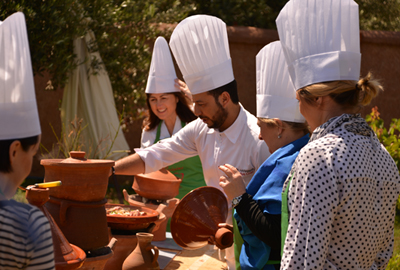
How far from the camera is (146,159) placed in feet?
10.2

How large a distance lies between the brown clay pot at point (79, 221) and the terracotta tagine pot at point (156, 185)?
121 cm

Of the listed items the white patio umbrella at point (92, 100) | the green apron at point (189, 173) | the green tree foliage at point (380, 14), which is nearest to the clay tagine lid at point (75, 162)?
the green apron at point (189, 173)

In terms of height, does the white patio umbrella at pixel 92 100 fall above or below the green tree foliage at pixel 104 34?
below

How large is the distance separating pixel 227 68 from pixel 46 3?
3523 millimetres

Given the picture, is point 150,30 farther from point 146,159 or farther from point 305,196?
point 305,196

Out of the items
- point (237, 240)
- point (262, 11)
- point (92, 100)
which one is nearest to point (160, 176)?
point (237, 240)

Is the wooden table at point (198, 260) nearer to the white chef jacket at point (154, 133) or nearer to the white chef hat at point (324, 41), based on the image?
the white chef jacket at point (154, 133)

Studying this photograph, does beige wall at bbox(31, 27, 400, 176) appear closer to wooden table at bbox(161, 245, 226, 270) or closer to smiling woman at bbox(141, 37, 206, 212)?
smiling woman at bbox(141, 37, 206, 212)

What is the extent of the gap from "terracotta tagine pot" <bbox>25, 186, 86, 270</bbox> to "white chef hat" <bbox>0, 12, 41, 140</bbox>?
0.64m

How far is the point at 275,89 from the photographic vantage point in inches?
88.5

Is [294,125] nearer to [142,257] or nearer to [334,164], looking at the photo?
[334,164]

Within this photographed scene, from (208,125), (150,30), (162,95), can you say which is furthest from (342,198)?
(150,30)

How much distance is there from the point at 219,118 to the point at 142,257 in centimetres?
96

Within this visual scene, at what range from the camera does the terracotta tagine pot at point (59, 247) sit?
1783mm
